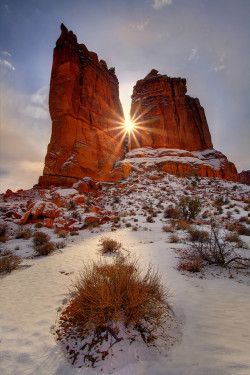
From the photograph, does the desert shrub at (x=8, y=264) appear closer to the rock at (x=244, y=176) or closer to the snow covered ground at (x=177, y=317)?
the snow covered ground at (x=177, y=317)

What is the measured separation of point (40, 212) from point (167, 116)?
110ft

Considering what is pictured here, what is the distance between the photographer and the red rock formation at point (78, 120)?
830 inches

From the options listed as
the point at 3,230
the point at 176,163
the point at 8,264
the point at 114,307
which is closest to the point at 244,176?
the point at 176,163

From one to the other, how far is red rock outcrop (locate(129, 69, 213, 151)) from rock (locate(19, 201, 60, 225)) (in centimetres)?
2612

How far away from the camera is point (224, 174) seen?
27.7 metres

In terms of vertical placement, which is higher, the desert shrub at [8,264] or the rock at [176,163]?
the rock at [176,163]

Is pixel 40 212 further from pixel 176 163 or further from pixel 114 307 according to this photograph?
pixel 176 163

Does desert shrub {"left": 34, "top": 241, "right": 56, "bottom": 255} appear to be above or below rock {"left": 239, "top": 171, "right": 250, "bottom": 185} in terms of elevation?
below

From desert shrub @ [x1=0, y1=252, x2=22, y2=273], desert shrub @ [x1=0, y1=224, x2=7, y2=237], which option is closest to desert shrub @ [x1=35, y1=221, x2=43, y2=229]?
desert shrub @ [x1=0, y1=224, x2=7, y2=237]

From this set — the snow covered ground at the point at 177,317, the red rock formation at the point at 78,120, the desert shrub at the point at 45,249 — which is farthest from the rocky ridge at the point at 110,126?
the snow covered ground at the point at 177,317

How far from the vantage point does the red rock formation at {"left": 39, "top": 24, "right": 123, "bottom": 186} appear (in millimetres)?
21078

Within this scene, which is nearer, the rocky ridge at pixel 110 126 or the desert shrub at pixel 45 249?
the desert shrub at pixel 45 249

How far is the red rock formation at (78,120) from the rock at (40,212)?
10.5m

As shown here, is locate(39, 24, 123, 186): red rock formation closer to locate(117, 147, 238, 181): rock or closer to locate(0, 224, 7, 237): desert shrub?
locate(117, 147, 238, 181): rock
